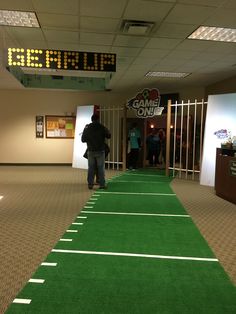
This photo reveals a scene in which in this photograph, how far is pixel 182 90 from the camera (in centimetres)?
1112

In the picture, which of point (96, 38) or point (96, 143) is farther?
point (96, 143)

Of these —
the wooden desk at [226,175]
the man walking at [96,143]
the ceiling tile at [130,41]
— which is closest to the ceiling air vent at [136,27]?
the ceiling tile at [130,41]

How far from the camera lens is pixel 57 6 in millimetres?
4262

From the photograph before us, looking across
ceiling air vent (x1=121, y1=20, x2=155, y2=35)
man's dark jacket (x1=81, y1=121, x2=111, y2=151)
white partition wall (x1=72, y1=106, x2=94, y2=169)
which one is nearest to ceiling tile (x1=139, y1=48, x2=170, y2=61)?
ceiling air vent (x1=121, y1=20, x2=155, y2=35)

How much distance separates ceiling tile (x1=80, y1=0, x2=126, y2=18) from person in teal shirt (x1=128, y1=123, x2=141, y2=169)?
5818 millimetres

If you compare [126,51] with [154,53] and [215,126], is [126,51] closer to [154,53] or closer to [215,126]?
[154,53]

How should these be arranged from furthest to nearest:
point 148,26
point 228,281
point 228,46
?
point 228,46
point 148,26
point 228,281

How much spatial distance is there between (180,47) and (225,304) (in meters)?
5.11

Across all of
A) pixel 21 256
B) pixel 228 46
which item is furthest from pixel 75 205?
pixel 228 46

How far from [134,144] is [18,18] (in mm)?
6088

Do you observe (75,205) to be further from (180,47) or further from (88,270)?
(180,47)

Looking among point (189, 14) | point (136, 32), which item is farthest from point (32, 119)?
point (189, 14)

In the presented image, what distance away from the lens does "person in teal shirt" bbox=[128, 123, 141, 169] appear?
33.4 feet

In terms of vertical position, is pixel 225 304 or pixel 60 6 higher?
pixel 60 6
